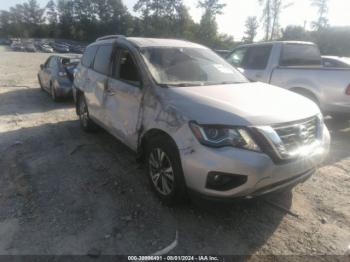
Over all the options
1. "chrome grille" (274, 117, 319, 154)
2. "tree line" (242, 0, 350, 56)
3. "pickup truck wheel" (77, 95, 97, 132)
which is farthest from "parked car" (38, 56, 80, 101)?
"tree line" (242, 0, 350, 56)

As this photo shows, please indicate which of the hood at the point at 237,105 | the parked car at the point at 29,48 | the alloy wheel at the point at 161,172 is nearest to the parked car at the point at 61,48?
the parked car at the point at 29,48

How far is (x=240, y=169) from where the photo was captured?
8.31ft

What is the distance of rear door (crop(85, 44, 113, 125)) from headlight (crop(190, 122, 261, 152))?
229 centimetres

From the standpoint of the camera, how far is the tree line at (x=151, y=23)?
1652 inches

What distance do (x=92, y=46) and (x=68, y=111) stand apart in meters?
2.69

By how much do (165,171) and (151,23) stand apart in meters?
67.9

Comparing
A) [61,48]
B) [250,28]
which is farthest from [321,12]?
[61,48]

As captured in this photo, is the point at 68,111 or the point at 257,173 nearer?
the point at 257,173

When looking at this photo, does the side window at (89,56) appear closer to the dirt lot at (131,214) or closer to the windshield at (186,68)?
the dirt lot at (131,214)

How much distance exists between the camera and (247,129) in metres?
2.61

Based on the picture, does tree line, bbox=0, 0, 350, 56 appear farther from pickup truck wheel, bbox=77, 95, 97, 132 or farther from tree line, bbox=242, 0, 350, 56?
pickup truck wheel, bbox=77, 95, 97, 132

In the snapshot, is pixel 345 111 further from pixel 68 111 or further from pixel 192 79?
pixel 68 111

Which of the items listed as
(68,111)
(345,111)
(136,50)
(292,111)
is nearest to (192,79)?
(136,50)

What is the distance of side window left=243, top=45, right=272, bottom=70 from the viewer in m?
6.82
